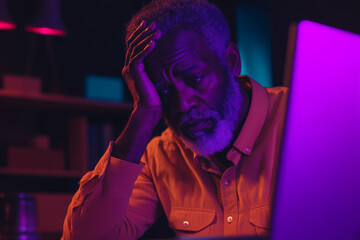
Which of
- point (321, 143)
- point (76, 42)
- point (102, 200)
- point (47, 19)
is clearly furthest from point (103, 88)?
point (321, 143)

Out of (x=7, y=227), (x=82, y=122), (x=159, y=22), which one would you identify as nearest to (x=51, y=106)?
(x=82, y=122)

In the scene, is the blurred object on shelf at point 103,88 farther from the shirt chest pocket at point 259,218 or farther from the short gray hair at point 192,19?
the shirt chest pocket at point 259,218

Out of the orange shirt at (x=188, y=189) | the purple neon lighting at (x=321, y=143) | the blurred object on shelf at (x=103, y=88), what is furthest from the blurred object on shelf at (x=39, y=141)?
the purple neon lighting at (x=321, y=143)

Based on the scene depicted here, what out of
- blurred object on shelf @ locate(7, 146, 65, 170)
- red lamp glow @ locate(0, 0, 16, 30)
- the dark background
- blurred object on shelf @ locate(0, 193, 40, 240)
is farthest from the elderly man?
the dark background

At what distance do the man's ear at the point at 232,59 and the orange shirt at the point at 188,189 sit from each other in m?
0.09

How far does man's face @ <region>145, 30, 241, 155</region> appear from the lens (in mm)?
1501

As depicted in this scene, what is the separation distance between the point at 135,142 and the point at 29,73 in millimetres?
2213

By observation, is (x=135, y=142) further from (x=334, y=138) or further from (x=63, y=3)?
(x=63, y=3)

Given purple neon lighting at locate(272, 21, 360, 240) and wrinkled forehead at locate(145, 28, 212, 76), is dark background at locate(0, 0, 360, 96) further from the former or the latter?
purple neon lighting at locate(272, 21, 360, 240)

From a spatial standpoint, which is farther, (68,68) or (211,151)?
(68,68)

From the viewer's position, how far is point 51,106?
10.9 feet

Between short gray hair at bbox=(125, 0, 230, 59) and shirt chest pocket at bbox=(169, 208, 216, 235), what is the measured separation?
0.53 m

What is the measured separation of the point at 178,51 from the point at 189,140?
290mm

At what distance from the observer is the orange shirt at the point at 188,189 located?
1363mm
